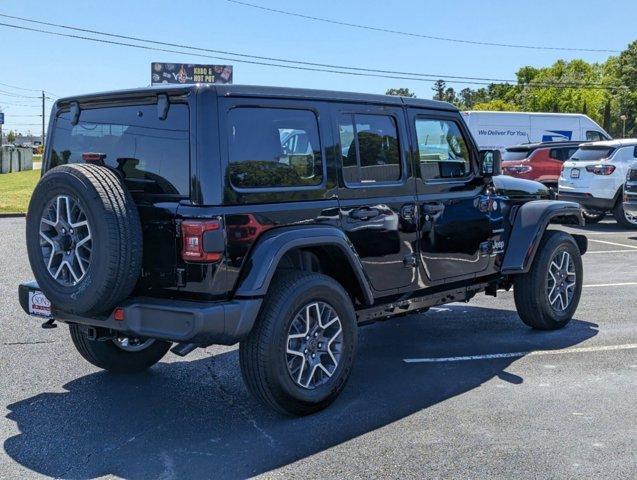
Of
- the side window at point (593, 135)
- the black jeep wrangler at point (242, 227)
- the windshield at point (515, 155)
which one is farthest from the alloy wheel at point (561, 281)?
the side window at point (593, 135)

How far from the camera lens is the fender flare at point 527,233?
6.11 meters

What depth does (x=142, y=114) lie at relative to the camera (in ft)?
14.0

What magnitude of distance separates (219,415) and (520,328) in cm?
338

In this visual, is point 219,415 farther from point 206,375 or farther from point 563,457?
point 563,457

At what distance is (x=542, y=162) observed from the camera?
18578 mm

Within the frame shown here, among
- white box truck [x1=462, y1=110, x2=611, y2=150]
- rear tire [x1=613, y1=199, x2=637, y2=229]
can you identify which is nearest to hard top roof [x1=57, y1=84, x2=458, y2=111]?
rear tire [x1=613, y1=199, x2=637, y2=229]

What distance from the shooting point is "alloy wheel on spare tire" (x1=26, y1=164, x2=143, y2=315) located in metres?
3.89

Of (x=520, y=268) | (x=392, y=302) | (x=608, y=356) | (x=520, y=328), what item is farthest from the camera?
(x=520, y=328)

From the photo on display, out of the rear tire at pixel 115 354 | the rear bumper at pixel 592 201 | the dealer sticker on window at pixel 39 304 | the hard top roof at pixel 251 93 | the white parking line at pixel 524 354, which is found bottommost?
the white parking line at pixel 524 354

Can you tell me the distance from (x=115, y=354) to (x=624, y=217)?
12.9 meters

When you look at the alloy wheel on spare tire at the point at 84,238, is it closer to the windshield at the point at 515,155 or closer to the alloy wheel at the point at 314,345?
the alloy wheel at the point at 314,345

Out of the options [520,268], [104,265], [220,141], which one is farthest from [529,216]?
[104,265]

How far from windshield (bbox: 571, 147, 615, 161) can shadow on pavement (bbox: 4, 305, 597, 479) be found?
411 inches

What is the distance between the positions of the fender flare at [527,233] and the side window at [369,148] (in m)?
1.58
